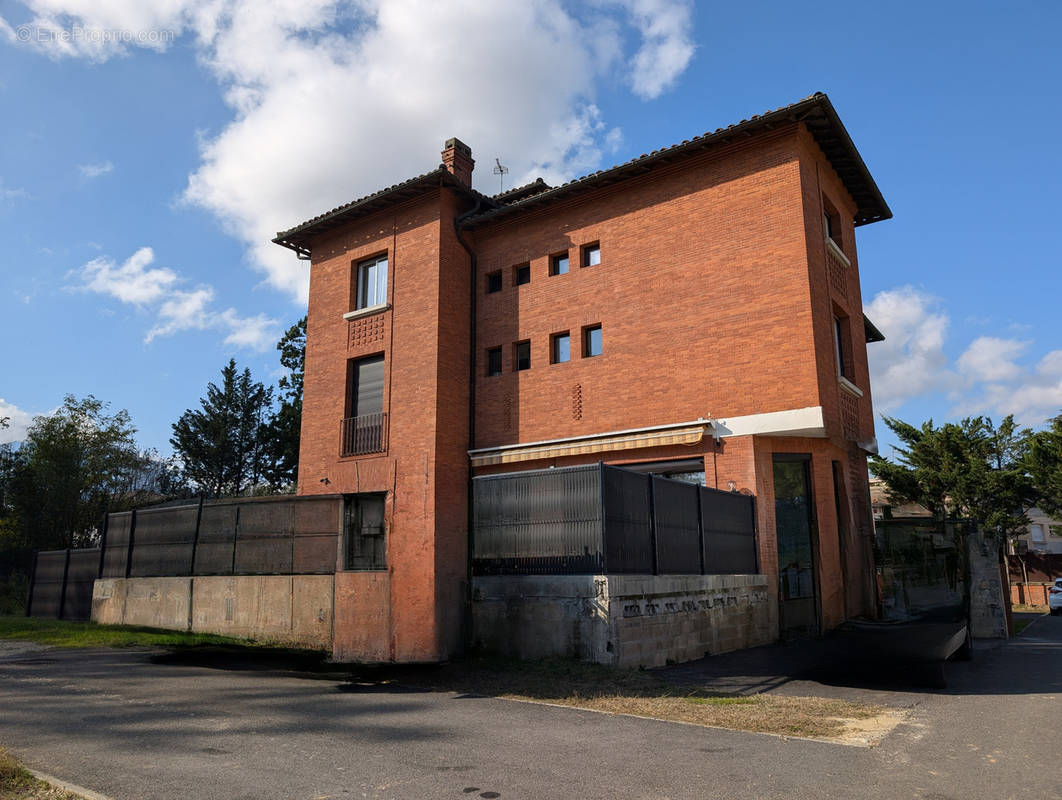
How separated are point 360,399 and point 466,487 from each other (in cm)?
370

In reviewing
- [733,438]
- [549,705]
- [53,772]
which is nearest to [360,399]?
[733,438]

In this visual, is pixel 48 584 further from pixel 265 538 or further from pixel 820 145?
pixel 820 145

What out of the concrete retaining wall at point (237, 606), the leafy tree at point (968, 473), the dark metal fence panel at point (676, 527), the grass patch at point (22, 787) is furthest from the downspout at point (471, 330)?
the leafy tree at point (968, 473)

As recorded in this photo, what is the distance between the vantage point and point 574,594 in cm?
1120

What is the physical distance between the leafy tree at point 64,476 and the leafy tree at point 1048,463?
45839mm

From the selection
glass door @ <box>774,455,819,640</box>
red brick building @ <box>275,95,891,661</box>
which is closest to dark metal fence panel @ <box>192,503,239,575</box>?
red brick building @ <box>275,95,891,661</box>

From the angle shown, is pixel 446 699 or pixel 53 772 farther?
pixel 446 699

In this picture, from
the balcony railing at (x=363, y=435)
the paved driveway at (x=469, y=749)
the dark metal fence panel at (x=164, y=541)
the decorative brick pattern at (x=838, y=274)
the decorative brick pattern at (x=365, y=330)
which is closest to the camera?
the paved driveway at (x=469, y=749)

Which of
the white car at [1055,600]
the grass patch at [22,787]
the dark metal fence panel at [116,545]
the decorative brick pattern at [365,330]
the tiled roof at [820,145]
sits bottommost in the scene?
the white car at [1055,600]

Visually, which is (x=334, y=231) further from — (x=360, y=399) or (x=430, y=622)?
(x=430, y=622)

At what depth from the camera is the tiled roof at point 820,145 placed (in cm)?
1471

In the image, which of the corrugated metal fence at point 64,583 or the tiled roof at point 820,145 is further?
the corrugated metal fence at point 64,583

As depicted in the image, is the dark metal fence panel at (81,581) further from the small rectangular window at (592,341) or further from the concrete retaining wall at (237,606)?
the small rectangular window at (592,341)

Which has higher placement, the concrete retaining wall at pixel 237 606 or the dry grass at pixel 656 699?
the concrete retaining wall at pixel 237 606
